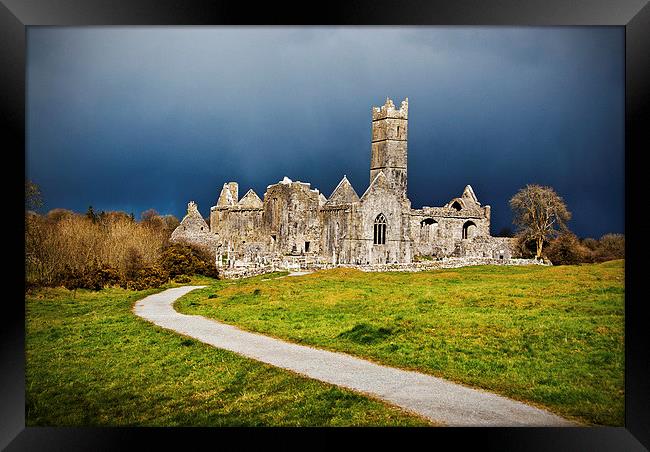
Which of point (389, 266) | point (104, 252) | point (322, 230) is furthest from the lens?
point (322, 230)

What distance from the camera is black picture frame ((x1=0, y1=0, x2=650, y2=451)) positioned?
11.5 meters

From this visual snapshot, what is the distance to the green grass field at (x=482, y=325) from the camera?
12414 millimetres

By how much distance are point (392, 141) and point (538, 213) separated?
21.0 meters

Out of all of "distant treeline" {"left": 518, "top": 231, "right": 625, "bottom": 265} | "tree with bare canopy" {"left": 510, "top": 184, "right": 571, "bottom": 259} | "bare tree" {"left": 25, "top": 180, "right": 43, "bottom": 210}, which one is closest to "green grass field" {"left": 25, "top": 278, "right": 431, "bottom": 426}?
"bare tree" {"left": 25, "top": 180, "right": 43, "bottom": 210}

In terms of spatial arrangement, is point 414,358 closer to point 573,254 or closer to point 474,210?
point 573,254

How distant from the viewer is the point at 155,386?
13328 mm

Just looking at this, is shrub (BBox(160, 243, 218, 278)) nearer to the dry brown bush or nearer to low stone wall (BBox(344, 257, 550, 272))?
the dry brown bush

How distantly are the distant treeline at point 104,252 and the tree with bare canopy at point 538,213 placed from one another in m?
12.6

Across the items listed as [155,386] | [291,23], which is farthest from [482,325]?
[291,23]

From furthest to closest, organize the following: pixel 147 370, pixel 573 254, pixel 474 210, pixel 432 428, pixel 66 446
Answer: pixel 474 210
pixel 573 254
pixel 147 370
pixel 66 446
pixel 432 428

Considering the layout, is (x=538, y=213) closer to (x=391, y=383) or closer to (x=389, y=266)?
(x=389, y=266)

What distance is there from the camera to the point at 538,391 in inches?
472
